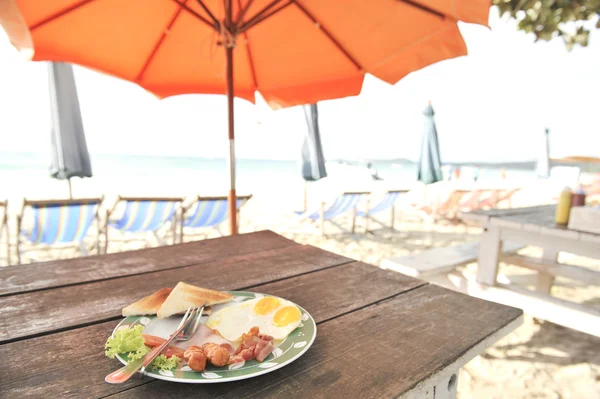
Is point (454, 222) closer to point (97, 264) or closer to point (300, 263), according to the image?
point (300, 263)

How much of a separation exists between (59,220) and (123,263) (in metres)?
2.68

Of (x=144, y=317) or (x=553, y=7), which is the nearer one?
(x=144, y=317)

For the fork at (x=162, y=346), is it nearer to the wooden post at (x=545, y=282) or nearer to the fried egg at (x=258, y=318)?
the fried egg at (x=258, y=318)

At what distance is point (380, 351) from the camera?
645 mm

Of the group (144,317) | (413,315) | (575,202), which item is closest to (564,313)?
(575,202)

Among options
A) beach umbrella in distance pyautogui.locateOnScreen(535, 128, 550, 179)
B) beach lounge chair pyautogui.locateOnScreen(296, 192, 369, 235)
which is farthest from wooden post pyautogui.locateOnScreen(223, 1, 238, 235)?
beach umbrella in distance pyautogui.locateOnScreen(535, 128, 550, 179)

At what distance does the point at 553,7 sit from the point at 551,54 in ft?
133

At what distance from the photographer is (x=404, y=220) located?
6.84m

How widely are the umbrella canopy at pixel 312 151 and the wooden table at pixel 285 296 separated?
4960mm

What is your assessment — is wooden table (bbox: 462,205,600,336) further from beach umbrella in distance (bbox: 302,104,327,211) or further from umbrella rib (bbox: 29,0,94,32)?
beach umbrella in distance (bbox: 302,104,327,211)

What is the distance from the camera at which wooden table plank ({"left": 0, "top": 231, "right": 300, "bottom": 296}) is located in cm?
98

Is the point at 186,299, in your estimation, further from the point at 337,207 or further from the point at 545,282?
the point at 337,207

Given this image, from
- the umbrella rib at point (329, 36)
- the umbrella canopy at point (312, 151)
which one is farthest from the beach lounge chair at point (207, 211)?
the umbrella canopy at point (312, 151)

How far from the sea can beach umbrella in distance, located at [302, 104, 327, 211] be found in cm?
430
